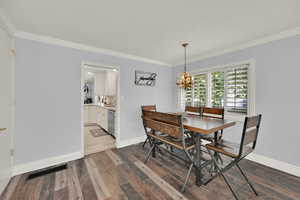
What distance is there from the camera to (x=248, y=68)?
2.47 m

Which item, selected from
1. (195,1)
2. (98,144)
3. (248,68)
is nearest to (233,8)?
(195,1)

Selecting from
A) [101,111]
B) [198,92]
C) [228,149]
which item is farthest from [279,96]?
[101,111]

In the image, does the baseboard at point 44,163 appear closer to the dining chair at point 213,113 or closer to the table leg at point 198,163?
the table leg at point 198,163

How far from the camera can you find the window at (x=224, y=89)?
8.48ft

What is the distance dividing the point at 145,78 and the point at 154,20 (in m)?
1.83

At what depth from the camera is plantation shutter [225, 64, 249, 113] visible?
2.55 m

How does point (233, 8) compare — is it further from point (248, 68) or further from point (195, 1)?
point (248, 68)

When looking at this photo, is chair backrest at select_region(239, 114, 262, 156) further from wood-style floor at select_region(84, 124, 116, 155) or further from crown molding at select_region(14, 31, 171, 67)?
crown molding at select_region(14, 31, 171, 67)

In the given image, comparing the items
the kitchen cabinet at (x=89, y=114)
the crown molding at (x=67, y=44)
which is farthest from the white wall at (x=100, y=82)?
the crown molding at (x=67, y=44)

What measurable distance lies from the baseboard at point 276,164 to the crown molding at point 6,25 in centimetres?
451

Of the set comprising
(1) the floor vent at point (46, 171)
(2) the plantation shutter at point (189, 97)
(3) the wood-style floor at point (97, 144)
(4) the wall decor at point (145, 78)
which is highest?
(4) the wall decor at point (145, 78)

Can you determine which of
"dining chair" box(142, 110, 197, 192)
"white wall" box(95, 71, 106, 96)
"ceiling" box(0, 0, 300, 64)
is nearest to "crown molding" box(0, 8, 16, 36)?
"ceiling" box(0, 0, 300, 64)

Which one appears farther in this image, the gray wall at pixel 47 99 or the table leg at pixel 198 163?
the gray wall at pixel 47 99

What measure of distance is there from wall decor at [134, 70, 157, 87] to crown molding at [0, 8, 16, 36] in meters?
2.27
